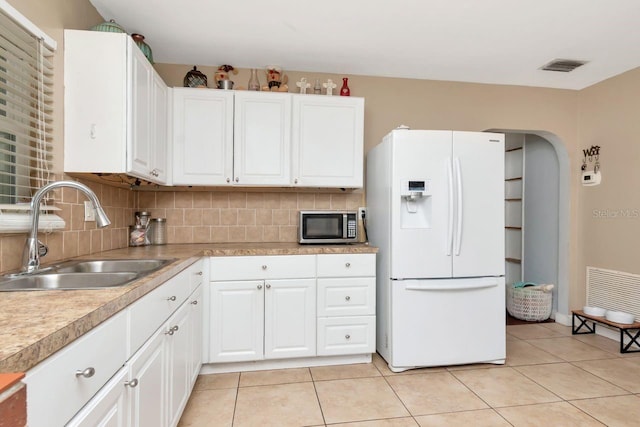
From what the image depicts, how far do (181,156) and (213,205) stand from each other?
1.75 feet

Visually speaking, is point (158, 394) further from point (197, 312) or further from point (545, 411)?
point (545, 411)

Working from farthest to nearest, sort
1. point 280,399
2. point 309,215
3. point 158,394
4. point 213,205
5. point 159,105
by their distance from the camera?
point 213,205 < point 309,215 < point 159,105 < point 280,399 < point 158,394

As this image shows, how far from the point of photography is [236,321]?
7.95 feet

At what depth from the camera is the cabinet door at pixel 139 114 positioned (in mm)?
1893

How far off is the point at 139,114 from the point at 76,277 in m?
1.00

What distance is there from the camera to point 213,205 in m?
2.97

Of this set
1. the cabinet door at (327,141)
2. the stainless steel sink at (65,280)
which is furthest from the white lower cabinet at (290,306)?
the stainless steel sink at (65,280)

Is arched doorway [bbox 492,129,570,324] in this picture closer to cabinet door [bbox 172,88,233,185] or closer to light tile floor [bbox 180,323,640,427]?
light tile floor [bbox 180,323,640,427]

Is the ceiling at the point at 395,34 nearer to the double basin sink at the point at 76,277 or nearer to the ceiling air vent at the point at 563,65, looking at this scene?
the ceiling air vent at the point at 563,65

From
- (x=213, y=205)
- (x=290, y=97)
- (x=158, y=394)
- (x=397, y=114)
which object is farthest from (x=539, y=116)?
(x=158, y=394)

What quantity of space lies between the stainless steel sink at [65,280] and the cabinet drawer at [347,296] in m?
1.37

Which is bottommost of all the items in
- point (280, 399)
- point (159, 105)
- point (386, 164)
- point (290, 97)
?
point (280, 399)

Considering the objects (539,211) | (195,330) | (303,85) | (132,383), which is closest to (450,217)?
(303,85)

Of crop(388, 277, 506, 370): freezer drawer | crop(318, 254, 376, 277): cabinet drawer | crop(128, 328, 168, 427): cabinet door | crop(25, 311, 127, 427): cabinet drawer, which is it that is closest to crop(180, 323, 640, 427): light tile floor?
crop(388, 277, 506, 370): freezer drawer
